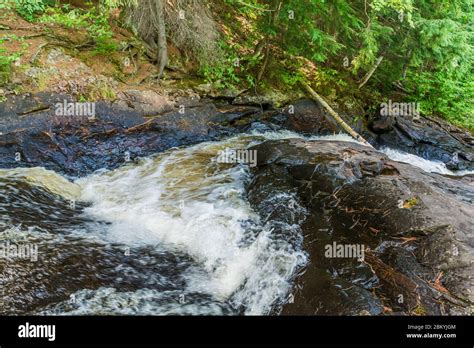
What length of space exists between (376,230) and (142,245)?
11.7 feet

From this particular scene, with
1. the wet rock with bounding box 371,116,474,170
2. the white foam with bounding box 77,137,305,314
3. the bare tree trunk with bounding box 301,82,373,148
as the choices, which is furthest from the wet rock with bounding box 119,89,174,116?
the wet rock with bounding box 371,116,474,170

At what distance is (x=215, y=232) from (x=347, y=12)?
280 inches

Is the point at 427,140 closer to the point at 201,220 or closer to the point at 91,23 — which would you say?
the point at 201,220

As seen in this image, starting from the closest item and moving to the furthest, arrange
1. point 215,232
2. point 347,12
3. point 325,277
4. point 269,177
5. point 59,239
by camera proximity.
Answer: point 325,277
point 59,239
point 215,232
point 269,177
point 347,12

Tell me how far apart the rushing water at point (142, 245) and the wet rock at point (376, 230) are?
393 mm

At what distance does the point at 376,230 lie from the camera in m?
5.11

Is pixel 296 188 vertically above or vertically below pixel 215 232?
above

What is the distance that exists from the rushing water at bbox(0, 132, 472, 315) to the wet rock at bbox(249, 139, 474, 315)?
1.29ft

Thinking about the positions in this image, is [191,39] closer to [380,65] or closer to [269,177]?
[269,177]

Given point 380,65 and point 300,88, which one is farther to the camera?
point 380,65

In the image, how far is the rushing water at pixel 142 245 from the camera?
4.36 m

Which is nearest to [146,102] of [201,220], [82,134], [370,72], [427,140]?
[82,134]

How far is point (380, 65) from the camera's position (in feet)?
41.5
